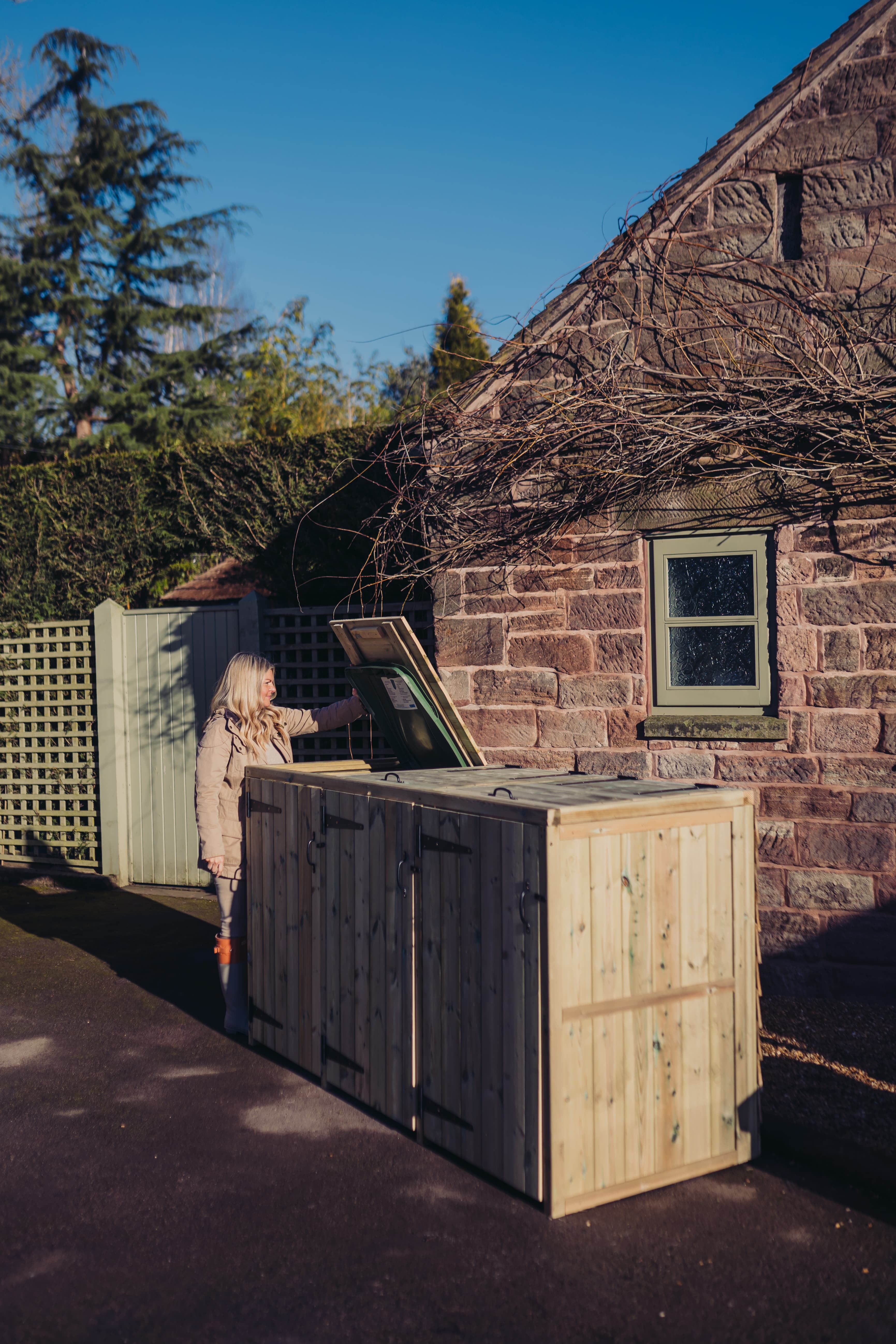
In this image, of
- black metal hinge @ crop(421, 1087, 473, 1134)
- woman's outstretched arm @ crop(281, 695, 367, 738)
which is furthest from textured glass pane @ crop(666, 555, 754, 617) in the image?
black metal hinge @ crop(421, 1087, 473, 1134)

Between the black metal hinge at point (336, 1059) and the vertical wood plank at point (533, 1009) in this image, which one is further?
the black metal hinge at point (336, 1059)

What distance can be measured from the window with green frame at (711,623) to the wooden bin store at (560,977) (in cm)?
199

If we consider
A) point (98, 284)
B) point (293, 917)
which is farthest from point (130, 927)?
point (98, 284)

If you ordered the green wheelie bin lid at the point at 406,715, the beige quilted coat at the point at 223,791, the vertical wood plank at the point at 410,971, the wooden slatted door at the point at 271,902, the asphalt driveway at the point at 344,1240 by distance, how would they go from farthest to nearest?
the beige quilted coat at the point at 223,791 < the green wheelie bin lid at the point at 406,715 < the wooden slatted door at the point at 271,902 < the vertical wood plank at the point at 410,971 < the asphalt driveway at the point at 344,1240

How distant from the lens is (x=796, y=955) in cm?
582

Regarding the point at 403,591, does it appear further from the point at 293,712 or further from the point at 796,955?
the point at 796,955

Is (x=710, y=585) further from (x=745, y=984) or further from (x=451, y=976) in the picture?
(x=451, y=976)

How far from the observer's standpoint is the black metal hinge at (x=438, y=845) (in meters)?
3.83

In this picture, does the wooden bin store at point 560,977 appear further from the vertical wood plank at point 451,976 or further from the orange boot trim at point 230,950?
the orange boot trim at point 230,950

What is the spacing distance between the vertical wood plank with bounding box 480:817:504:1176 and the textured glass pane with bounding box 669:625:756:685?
2800 millimetres

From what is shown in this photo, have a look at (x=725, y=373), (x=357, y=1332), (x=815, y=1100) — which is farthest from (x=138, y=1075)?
(x=725, y=373)

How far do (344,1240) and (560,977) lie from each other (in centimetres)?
108

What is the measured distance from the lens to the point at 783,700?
230 inches

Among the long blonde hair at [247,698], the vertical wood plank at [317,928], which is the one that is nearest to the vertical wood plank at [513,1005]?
the vertical wood plank at [317,928]
